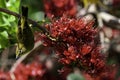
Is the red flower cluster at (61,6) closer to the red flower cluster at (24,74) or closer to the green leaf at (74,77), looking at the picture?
the red flower cluster at (24,74)

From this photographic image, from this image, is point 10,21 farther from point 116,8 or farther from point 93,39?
point 116,8

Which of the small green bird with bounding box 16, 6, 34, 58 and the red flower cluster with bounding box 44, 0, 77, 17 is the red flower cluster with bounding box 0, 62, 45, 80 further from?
the small green bird with bounding box 16, 6, 34, 58

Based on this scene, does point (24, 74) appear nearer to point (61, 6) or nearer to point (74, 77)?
point (61, 6)

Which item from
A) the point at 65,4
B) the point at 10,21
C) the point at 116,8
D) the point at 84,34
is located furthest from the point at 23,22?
the point at 116,8

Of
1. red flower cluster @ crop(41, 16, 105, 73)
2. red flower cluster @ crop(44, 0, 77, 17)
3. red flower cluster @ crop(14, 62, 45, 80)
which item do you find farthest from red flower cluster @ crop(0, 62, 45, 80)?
red flower cluster @ crop(41, 16, 105, 73)

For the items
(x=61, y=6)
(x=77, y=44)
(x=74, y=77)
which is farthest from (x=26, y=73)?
(x=77, y=44)

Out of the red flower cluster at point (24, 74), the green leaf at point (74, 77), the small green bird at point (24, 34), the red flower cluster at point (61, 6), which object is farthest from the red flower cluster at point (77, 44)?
the red flower cluster at point (61, 6)
